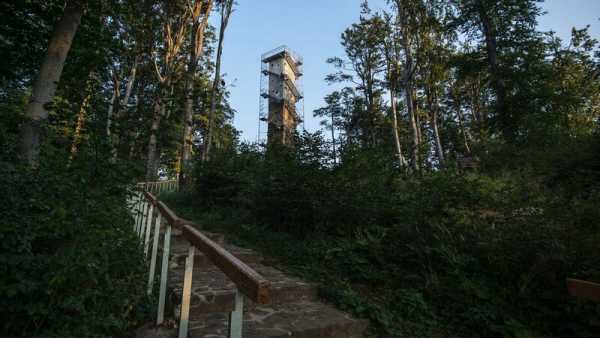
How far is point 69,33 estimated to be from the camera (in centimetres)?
536

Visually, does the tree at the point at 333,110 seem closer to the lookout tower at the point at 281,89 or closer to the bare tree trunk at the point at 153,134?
the lookout tower at the point at 281,89

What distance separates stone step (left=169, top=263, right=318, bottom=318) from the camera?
9.03 feet

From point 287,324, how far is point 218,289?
0.90 m

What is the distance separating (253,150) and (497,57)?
13.1 meters

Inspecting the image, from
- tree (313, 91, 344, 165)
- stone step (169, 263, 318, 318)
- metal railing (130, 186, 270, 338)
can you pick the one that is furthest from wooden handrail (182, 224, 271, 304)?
tree (313, 91, 344, 165)

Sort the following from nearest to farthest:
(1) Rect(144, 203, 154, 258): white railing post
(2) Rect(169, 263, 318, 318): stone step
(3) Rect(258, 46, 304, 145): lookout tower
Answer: (2) Rect(169, 263, 318, 318): stone step < (1) Rect(144, 203, 154, 258): white railing post < (3) Rect(258, 46, 304, 145): lookout tower

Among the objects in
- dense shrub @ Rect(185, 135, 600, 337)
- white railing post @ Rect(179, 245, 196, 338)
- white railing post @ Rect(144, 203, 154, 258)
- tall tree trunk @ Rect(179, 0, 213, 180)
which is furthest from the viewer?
tall tree trunk @ Rect(179, 0, 213, 180)

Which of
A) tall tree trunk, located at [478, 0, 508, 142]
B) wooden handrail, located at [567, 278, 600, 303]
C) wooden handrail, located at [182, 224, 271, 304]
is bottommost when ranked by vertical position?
wooden handrail, located at [567, 278, 600, 303]

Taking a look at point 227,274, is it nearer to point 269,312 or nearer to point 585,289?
point 269,312

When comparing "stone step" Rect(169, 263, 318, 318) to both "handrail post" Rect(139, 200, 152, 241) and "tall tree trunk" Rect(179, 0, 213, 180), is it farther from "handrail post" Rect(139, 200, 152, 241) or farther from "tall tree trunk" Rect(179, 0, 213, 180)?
"tall tree trunk" Rect(179, 0, 213, 180)

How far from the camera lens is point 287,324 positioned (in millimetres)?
2568

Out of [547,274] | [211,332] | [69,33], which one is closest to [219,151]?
[69,33]

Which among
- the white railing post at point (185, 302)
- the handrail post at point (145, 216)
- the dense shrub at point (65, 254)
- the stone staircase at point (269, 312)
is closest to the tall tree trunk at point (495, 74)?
the stone staircase at point (269, 312)

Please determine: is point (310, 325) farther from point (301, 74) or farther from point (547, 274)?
point (301, 74)
